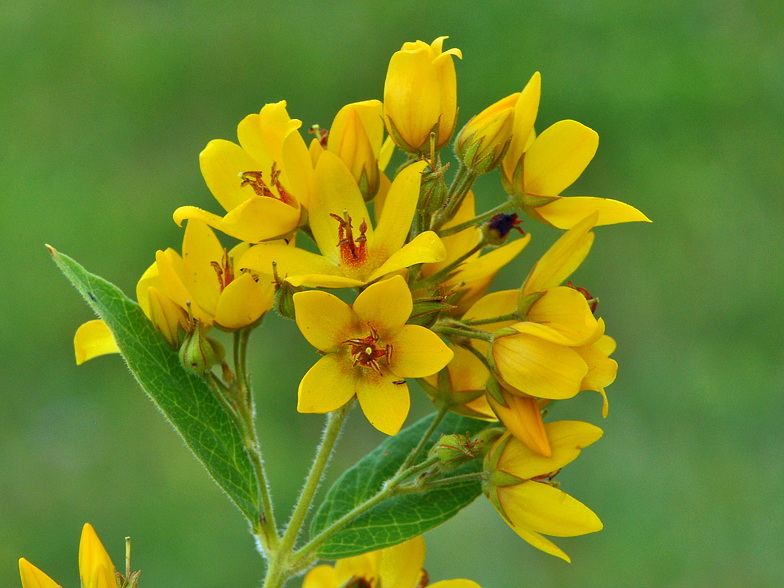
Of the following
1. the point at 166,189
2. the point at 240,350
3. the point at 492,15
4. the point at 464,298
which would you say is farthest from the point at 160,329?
the point at 492,15

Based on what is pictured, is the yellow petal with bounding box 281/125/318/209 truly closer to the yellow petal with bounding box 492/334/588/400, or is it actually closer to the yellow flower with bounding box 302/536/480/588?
the yellow petal with bounding box 492/334/588/400

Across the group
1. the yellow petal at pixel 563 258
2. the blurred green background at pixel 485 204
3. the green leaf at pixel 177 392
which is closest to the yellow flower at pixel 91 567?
the green leaf at pixel 177 392

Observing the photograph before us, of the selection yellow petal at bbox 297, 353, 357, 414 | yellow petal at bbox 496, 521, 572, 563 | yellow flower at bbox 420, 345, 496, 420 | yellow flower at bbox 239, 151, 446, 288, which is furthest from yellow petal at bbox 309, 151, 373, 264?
yellow petal at bbox 496, 521, 572, 563

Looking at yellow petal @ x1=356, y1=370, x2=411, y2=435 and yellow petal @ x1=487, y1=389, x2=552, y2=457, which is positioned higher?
yellow petal @ x1=356, y1=370, x2=411, y2=435

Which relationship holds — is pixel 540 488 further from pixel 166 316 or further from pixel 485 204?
pixel 485 204

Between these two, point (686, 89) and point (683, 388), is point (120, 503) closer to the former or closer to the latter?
point (683, 388)

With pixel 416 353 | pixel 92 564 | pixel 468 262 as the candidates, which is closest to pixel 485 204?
pixel 468 262
